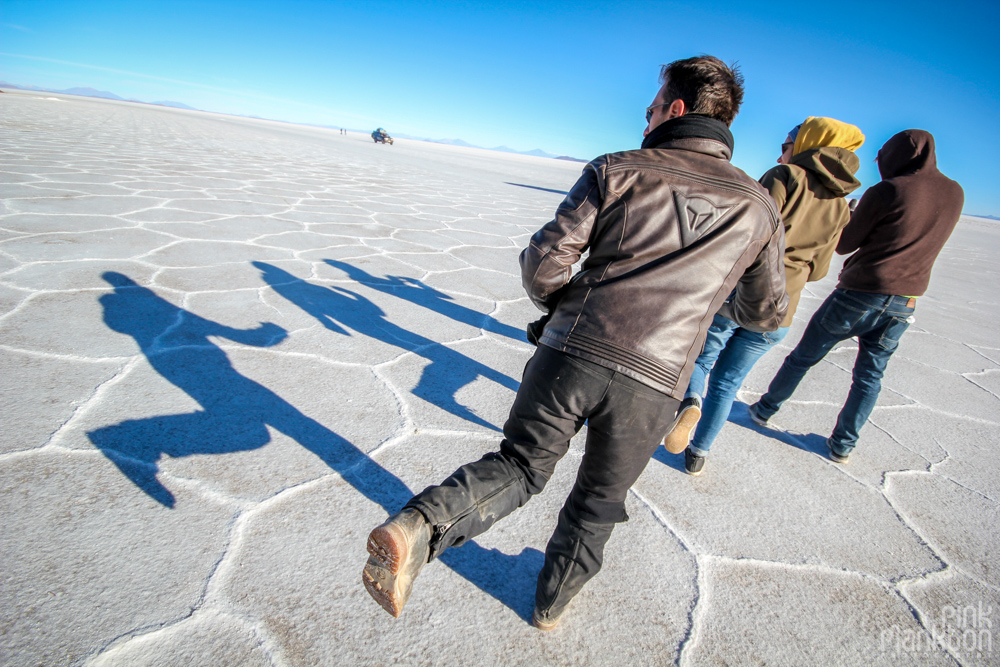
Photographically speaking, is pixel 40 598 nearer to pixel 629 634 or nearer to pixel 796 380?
pixel 629 634

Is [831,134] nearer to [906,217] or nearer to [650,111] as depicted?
[906,217]

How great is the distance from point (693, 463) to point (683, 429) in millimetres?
766

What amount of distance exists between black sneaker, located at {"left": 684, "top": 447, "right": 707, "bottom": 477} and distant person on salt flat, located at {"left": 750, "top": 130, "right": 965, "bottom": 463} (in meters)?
0.82

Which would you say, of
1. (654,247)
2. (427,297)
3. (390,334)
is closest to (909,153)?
(654,247)

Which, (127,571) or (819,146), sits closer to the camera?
(127,571)

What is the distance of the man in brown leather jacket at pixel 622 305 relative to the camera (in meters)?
1.13

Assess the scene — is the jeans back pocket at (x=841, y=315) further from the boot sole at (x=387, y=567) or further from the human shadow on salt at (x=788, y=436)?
the boot sole at (x=387, y=567)

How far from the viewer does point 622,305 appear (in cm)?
114

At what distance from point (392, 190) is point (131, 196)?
483cm

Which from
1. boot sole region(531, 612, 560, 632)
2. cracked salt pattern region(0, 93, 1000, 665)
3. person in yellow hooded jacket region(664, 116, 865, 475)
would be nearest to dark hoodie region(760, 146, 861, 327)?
person in yellow hooded jacket region(664, 116, 865, 475)

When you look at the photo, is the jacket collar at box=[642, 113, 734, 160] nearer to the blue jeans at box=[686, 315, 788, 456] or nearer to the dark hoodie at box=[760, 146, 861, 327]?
the dark hoodie at box=[760, 146, 861, 327]

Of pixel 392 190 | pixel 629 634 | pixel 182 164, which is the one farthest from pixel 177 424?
pixel 182 164

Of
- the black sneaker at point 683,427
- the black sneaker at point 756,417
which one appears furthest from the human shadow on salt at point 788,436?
the black sneaker at point 683,427

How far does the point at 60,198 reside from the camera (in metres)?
5.03
